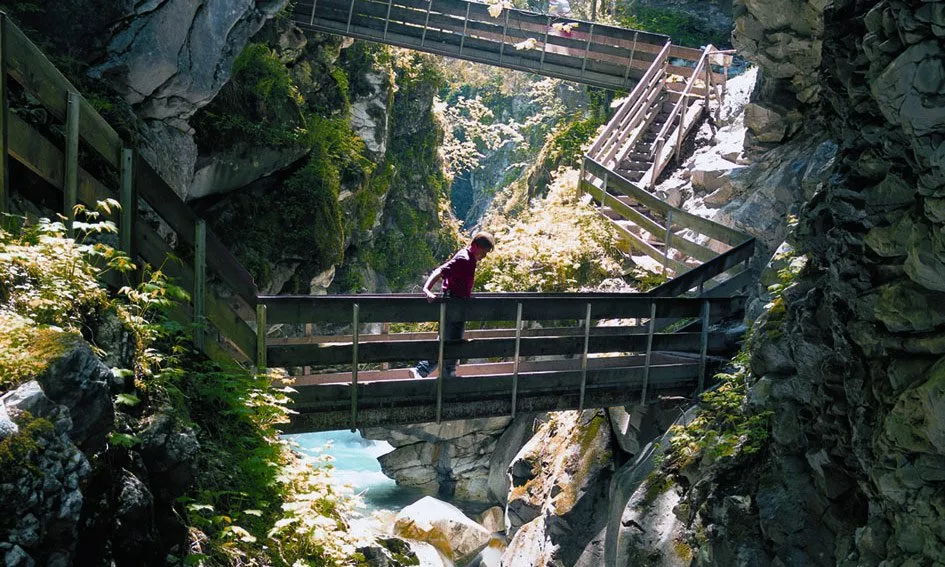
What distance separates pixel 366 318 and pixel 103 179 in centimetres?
263

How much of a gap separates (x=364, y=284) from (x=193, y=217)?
17.4m

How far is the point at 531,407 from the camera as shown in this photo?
8.55 m

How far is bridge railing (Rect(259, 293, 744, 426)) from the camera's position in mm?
7211

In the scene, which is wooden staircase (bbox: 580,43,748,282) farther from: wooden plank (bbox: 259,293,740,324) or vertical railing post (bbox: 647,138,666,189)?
wooden plank (bbox: 259,293,740,324)

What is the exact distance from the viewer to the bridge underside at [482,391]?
7.54 metres

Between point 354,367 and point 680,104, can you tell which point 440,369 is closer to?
point 354,367

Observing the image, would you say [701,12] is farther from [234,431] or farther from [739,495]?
[234,431]

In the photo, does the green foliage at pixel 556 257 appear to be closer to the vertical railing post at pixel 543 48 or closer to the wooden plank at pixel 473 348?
the wooden plank at pixel 473 348

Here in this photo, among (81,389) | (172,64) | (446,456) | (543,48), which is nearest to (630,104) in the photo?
(543,48)

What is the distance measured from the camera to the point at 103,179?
6.86 meters

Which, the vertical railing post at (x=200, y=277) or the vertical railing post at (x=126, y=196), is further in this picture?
the vertical railing post at (x=200, y=277)

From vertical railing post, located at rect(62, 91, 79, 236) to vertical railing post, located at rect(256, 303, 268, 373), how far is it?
6.70ft

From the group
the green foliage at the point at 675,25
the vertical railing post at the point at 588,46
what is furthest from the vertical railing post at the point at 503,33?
the green foliage at the point at 675,25

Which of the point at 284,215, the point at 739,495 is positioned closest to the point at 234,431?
the point at 739,495
